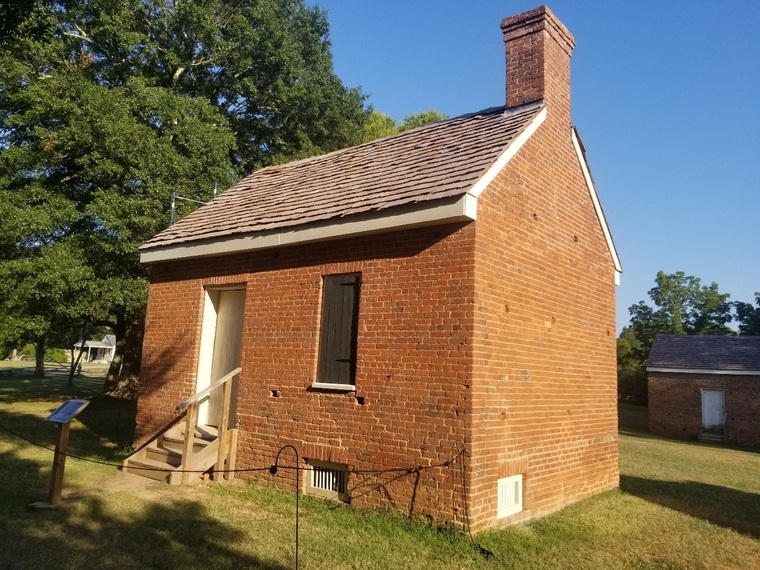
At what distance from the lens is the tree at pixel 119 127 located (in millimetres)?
15406

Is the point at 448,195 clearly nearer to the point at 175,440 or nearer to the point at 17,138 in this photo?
the point at 175,440

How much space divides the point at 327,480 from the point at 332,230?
11.7 feet

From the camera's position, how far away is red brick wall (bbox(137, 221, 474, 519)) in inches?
275

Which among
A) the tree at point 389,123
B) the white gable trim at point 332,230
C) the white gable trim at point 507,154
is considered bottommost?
the white gable trim at point 332,230

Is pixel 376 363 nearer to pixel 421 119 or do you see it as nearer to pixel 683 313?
pixel 421 119

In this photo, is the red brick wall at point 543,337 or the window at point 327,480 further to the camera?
the window at point 327,480

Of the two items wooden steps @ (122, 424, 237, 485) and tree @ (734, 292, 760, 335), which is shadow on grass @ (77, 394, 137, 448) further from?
tree @ (734, 292, 760, 335)

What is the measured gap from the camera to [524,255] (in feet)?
27.1

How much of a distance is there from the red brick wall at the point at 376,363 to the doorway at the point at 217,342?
0.38m

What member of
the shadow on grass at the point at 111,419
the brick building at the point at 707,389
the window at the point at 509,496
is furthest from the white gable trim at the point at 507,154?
the brick building at the point at 707,389

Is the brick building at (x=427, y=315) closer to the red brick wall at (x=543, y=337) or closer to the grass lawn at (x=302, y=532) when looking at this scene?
the red brick wall at (x=543, y=337)

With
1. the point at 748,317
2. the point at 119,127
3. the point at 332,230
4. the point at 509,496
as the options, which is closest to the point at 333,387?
the point at 332,230

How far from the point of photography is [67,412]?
773cm

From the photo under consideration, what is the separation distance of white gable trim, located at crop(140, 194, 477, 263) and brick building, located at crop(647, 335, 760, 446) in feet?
87.1
